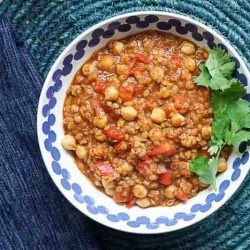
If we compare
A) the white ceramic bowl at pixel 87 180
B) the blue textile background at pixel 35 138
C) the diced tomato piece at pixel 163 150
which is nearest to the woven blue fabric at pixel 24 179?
the blue textile background at pixel 35 138

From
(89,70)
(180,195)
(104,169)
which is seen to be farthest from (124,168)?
(89,70)

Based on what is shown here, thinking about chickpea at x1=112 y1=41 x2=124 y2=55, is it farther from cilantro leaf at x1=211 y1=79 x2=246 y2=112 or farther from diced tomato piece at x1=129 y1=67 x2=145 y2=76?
cilantro leaf at x1=211 y1=79 x2=246 y2=112

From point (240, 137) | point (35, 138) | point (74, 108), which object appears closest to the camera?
point (240, 137)

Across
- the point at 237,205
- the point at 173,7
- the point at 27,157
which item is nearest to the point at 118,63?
the point at 173,7

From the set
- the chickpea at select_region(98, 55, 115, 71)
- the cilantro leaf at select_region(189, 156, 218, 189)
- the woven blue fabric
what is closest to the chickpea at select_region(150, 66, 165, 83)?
the chickpea at select_region(98, 55, 115, 71)

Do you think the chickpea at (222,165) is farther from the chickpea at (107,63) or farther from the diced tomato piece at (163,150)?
the chickpea at (107,63)

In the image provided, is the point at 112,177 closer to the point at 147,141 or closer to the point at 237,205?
the point at 147,141

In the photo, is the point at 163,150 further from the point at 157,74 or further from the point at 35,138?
the point at 35,138
